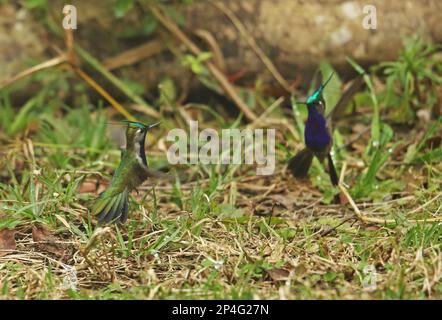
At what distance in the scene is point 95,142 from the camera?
12.6 ft

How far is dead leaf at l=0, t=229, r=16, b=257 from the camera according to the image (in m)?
2.81

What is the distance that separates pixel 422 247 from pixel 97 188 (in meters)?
1.49

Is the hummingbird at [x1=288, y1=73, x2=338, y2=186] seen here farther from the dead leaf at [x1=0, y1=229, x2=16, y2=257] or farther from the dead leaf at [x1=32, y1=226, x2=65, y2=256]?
the dead leaf at [x1=0, y1=229, x2=16, y2=257]

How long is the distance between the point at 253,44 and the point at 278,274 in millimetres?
2030

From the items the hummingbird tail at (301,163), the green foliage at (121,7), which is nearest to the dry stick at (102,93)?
the green foliage at (121,7)

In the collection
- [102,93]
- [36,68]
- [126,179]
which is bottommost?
[126,179]

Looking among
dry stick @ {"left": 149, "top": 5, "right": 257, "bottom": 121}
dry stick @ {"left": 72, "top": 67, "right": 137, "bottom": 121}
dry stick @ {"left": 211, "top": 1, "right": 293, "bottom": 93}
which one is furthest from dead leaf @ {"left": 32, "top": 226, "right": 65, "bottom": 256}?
dry stick @ {"left": 211, "top": 1, "right": 293, "bottom": 93}

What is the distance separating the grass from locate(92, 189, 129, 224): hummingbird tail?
6 cm

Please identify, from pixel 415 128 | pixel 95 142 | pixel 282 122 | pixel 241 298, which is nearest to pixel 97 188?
pixel 95 142

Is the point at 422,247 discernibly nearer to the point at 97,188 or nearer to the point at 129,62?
the point at 97,188

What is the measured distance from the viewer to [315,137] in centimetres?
312

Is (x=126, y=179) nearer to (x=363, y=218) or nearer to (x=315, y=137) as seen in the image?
(x=315, y=137)

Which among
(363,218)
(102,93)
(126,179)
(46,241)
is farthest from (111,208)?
(102,93)
